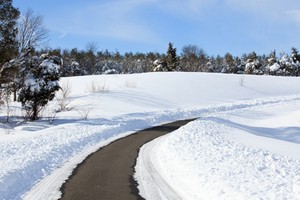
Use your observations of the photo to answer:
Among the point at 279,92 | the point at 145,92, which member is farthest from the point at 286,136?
the point at 279,92

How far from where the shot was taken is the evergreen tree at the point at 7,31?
24.9 metres

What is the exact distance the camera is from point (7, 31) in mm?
25141

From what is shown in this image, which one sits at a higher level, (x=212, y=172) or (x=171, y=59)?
(x=171, y=59)

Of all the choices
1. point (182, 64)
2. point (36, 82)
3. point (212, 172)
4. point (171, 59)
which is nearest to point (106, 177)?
point (212, 172)

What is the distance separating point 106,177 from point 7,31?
61.9ft

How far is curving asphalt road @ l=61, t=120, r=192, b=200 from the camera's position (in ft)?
26.3

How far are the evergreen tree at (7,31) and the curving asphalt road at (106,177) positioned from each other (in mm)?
13462

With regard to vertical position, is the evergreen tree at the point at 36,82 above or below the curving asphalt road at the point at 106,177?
above

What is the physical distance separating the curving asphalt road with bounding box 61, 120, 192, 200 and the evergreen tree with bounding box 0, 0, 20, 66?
Result: 1346 cm

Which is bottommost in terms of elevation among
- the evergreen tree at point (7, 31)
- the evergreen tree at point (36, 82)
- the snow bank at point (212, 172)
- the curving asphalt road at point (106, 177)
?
the curving asphalt road at point (106, 177)

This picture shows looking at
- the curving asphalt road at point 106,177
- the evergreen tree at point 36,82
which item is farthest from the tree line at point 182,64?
the curving asphalt road at point 106,177

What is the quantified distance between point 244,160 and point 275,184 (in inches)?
106

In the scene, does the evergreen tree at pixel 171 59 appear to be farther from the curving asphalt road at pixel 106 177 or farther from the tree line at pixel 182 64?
the curving asphalt road at pixel 106 177

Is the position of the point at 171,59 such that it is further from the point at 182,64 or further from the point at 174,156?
the point at 174,156
